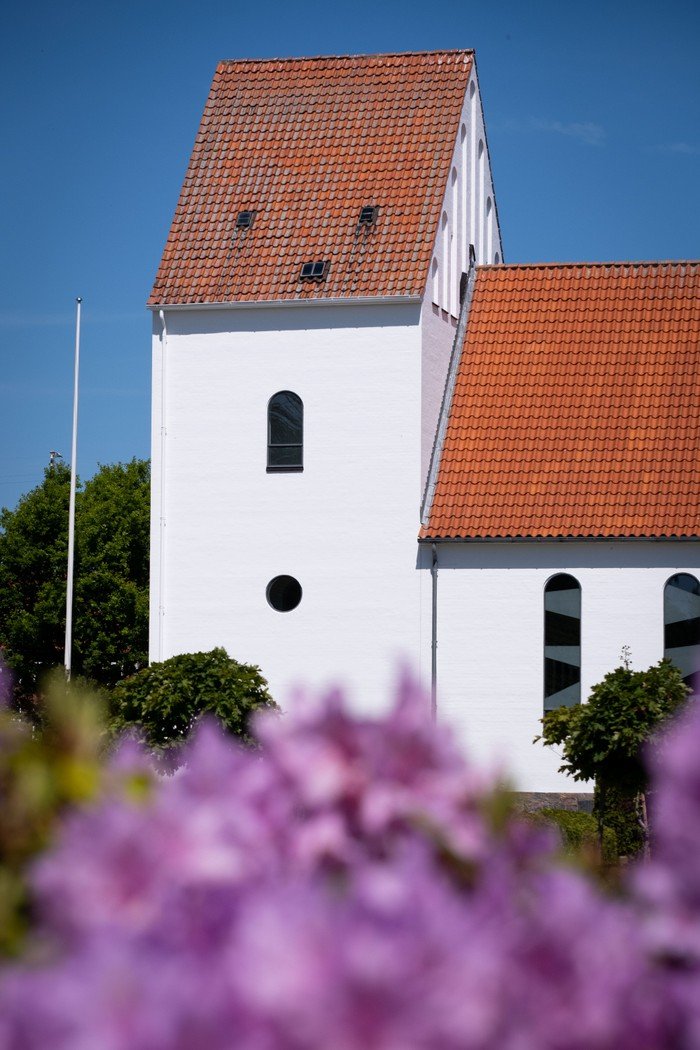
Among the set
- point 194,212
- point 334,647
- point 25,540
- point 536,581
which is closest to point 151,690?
point 334,647

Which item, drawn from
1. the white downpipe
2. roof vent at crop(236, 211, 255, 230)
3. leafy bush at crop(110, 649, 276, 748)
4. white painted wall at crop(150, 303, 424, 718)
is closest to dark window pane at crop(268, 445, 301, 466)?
white painted wall at crop(150, 303, 424, 718)

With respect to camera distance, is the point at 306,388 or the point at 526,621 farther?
the point at 306,388

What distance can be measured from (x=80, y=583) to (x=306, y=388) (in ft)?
85.2

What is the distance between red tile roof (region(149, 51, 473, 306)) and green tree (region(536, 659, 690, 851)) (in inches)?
346

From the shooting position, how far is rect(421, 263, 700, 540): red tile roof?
23.1 meters

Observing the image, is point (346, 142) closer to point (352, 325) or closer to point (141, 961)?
point (352, 325)

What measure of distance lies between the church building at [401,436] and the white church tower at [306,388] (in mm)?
38

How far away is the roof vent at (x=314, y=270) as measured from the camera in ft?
79.2

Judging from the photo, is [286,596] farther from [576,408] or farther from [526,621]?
[576,408]

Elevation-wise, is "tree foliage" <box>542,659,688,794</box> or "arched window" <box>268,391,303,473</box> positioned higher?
"arched window" <box>268,391,303,473</box>

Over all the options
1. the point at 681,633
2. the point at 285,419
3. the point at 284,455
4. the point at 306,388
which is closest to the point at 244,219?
the point at 306,388

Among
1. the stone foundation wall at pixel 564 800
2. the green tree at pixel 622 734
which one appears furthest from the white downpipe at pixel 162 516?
the green tree at pixel 622 734

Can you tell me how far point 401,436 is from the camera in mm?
23734

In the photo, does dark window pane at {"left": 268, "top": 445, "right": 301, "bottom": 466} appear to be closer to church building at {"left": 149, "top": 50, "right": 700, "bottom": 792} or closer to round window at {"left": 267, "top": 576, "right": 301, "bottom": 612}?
church building at {"left": 149, "top": 50, "right": 700, "bottom": 792}
